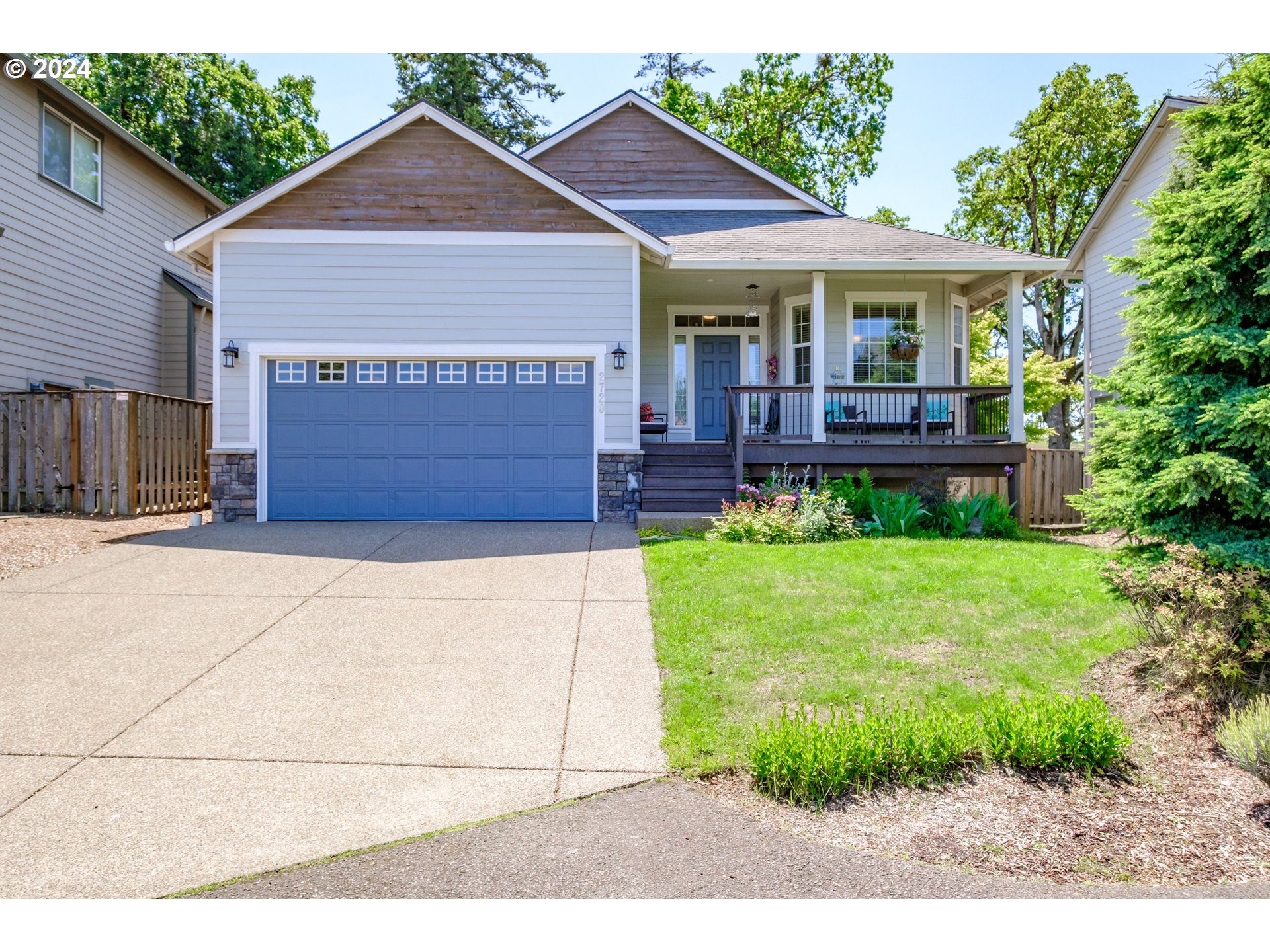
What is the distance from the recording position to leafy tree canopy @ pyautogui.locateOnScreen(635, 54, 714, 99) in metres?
30.4

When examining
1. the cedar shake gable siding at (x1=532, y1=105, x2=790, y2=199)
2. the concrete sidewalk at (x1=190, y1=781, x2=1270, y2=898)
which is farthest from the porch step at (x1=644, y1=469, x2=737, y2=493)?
the concrete sidewalk at (x1=190, y1=781, x2=1270, y2=898)

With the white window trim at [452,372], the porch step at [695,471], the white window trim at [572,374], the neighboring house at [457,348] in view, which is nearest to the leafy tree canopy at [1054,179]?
the neighboring house at [457,348]

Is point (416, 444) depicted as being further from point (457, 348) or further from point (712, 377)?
point (712, 377)

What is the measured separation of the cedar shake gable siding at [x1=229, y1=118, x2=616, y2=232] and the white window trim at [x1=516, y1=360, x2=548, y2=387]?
1.90 meters

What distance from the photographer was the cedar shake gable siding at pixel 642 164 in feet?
52.0

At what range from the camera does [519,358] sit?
11391mm

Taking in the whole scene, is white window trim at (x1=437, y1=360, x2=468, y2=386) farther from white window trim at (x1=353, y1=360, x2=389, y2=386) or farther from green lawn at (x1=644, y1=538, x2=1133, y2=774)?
green lawn at (x1=644, y1=538, x2=1133, y2=774)

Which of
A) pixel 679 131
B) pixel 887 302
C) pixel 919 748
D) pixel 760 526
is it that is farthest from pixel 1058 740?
pixel 679 131

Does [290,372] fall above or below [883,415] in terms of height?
above

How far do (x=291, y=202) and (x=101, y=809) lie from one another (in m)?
9.74

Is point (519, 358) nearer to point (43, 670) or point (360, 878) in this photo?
point (43, 670)

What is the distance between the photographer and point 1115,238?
14.7 meters

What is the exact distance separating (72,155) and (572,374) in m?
10.4

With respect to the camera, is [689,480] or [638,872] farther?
[689,480]
